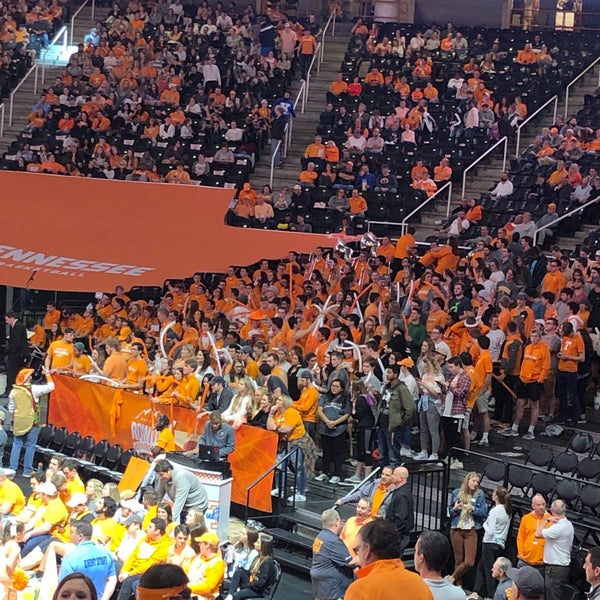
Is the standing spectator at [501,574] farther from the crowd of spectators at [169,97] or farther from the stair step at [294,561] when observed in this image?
the crowd of spectators at [169,97]

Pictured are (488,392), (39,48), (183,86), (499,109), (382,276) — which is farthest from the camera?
(39,48)

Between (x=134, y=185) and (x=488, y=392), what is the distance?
10884mm

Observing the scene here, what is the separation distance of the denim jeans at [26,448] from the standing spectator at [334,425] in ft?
12.7

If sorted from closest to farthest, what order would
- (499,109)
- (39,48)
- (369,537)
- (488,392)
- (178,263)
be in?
(369,537) < (488,392) < (178,263) < (499,109) < (39,48)

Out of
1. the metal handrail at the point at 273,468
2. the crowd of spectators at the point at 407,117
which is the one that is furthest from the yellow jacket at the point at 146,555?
the crowd of spectators at the point at 407,117

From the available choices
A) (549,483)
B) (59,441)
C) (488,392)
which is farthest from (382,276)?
(549,483)

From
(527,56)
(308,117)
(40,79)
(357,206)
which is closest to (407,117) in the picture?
(357,206)

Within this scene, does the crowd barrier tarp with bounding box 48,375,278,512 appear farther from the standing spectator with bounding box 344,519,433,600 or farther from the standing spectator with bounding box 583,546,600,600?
the standing spectator with bounding box 344,519,433,600

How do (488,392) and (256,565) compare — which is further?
(488,392)

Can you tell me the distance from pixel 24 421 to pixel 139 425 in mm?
1502

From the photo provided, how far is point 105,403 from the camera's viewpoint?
1537 centimetres

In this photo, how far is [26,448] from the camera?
15312 mm

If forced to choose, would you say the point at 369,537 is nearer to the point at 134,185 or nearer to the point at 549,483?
the point at 549,483

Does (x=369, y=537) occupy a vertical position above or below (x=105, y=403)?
above
